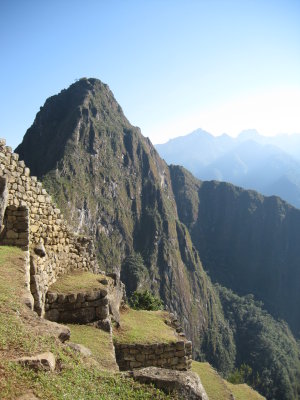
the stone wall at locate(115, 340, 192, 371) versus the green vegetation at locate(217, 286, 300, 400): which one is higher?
the stone wall at locate(115, 340, 192, 371)

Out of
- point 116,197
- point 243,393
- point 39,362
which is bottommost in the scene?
point 243,393

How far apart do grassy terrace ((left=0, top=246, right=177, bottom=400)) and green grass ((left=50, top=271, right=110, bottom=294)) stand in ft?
8.82

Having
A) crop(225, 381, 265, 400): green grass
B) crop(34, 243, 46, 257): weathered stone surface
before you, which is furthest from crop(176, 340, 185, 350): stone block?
crop(225, 381, 265, 400): green grass

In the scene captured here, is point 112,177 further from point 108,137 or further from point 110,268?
point 110,268

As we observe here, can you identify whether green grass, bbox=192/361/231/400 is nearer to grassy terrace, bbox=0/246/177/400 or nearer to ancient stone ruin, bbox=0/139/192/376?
ancient stone ruin, bbox=0/139/192/376

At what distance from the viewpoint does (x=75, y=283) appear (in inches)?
340

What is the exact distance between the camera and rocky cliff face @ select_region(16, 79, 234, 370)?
12475 cm

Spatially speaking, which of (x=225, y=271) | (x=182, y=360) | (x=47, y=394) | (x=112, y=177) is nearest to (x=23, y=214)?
(x=47, y=394)

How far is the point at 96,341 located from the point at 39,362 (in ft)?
11.7

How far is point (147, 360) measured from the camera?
8.97 metres

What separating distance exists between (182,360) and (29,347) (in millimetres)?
6340

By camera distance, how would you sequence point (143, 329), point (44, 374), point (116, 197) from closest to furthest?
point (44, 374) < point (143, 329) < point (116, 197)

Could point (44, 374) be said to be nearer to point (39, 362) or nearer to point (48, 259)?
point (39, 362)

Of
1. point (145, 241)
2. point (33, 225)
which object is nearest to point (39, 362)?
point (33, 225)
